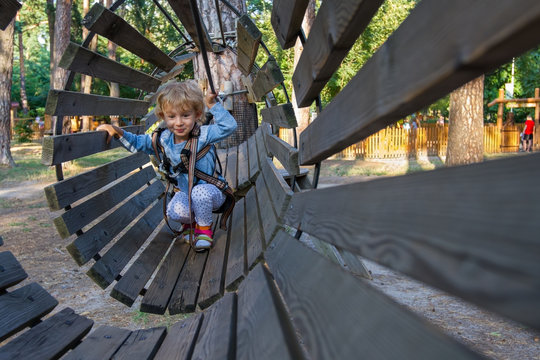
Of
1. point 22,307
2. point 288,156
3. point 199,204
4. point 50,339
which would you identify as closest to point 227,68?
point 199,204

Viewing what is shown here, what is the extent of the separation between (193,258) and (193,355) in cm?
164

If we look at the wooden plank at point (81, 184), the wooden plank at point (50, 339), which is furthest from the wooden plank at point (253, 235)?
the wooden plank at point (81, 184)

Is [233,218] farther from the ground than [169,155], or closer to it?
closer to it

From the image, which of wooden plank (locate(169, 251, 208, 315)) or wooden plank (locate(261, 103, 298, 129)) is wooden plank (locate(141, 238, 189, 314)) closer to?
wooden plank (locate(169, 251, 208, 315))

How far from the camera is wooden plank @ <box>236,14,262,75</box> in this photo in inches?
119

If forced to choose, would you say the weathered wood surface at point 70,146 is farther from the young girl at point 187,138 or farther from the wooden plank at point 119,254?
the wooden plank at point 119,254

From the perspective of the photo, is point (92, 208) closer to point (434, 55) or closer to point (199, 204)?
point (199, 204)

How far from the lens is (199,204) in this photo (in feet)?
12.2

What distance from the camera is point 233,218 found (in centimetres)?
414

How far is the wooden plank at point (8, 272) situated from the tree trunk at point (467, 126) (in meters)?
11.4

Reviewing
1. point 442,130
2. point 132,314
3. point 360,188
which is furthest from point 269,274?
point 442,130

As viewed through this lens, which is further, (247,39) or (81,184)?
(247,39)

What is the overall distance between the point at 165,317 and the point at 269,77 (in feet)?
9.19

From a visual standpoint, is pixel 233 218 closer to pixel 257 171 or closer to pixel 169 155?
pixel 257 171
